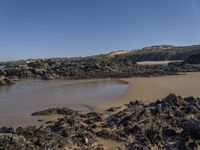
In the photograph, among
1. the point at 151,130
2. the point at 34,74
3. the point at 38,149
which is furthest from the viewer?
the point at 34,74

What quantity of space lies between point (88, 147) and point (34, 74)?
101ft

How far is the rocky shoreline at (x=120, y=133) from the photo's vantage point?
7.56m

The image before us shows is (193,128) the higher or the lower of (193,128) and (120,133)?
the higher

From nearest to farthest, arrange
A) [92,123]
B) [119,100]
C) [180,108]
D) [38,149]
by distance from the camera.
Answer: [38,149] < [92,123] < [180,108] < [119,100]

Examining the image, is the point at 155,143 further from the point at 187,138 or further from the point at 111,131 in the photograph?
the point at 111,131

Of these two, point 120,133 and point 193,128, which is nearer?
point 193,128

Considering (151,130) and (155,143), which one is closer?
(155,143)

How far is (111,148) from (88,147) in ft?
1.71

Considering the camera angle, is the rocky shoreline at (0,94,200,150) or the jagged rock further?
the jagged rock

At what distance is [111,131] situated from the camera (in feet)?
28.8

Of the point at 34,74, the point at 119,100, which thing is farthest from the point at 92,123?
the point at 34,74

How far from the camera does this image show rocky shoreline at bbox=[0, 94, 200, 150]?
756cm

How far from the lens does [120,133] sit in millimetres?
8602

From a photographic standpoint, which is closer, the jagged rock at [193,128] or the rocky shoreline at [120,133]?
the rocky shoreline at [120,133]
